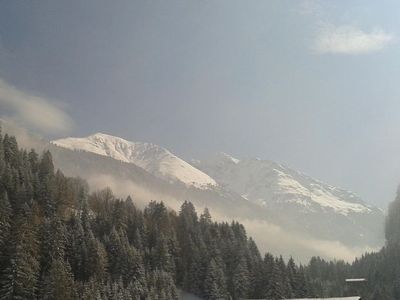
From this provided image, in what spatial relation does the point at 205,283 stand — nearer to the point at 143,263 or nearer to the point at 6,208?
the point at 143,263

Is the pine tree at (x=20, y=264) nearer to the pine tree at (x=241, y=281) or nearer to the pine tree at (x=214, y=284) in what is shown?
the pine tree at (x=214, y=284)

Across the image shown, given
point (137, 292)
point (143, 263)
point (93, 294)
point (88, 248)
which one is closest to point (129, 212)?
point (143, 263)

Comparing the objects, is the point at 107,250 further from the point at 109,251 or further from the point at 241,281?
the point at 241,281

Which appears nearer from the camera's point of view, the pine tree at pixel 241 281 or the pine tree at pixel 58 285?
the pine tree at pixel 58 285

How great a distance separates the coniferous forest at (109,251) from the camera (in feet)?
403

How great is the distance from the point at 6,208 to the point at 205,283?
2293 inches

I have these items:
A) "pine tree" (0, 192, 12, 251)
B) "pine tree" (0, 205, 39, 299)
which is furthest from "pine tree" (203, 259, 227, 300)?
"pine tree" (0, 192, 12, 251)

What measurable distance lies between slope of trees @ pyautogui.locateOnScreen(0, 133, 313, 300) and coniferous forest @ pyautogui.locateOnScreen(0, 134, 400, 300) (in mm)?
260

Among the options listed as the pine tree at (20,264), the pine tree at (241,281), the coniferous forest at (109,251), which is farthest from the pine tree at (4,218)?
the pine tree at (241,281)

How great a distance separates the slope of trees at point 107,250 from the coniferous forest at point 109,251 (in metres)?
0.26

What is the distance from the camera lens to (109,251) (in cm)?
15150

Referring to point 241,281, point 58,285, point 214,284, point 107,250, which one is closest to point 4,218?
point 58,285

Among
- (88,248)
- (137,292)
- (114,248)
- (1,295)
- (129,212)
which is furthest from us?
(129,212)

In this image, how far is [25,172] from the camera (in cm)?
16125
